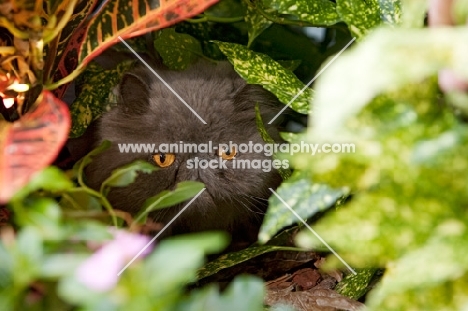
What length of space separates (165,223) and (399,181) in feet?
2.38

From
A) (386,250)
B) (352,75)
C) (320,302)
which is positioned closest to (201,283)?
(320,302)

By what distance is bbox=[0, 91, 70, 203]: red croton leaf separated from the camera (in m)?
0.59

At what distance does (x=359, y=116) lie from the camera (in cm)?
56

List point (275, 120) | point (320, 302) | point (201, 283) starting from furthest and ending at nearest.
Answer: point (275, 120), point (201, 283), point (320, 302)

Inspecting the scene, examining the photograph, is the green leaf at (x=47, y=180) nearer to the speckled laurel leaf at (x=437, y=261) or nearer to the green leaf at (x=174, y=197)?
the green leaf at (x=174, y=197)

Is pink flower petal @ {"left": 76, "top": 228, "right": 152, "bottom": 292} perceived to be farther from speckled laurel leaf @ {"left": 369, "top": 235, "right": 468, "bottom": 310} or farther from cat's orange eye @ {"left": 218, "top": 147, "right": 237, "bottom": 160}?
cat's orange eye @ {"left": 218, "top": 147, "right": 237, "bottom": 160}

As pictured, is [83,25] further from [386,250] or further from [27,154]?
[386,250]

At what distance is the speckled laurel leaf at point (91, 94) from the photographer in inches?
44.8

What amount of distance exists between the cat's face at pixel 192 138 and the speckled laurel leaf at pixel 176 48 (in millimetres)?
43

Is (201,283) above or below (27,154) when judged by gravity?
below

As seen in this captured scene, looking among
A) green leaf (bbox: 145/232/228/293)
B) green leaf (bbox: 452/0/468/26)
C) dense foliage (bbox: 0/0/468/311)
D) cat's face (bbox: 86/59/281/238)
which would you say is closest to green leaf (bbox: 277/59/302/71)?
cat's face (bbox: 86/59/281/238)

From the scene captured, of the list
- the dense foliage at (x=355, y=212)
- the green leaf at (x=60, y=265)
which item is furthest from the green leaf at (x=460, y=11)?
the green leaf at (x=60, y=265)

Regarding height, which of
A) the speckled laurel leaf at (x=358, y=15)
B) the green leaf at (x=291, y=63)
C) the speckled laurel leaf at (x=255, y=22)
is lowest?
the green leaf at (x=291, y=63)

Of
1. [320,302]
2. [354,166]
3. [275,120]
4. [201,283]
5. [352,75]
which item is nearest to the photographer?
[352,75]
